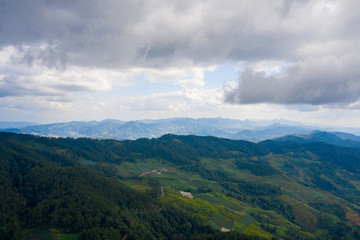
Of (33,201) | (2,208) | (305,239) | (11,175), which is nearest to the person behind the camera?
(2,208)

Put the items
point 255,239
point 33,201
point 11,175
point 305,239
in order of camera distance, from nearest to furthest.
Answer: point 255,239 → point 33,201 → point 305,239 → point 11,175

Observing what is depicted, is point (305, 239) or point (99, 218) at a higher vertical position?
point (99, 218)

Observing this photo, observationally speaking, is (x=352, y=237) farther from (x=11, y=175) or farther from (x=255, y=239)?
(x=11, y=175)

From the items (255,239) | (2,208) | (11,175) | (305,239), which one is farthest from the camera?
(11,175)

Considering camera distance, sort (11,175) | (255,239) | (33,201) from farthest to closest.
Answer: (11,175)
(33,201)
(255,239)

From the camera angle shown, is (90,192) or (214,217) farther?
(214,217)

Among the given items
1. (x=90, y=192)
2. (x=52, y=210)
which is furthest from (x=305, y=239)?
(x=52, y=210)

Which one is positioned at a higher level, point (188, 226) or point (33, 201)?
point (33, 201)

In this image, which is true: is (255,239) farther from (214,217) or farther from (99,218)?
(99,218)

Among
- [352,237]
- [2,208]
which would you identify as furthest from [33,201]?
[352,237]

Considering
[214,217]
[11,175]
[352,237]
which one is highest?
[11,175]
